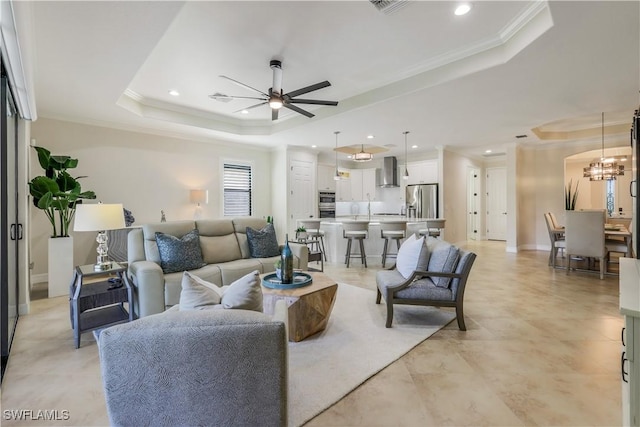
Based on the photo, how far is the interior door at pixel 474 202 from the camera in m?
9.80

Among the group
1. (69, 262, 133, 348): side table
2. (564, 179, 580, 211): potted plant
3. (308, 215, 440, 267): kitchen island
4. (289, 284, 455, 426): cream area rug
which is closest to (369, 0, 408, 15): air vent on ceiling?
(289, 284, 455, 426): cream area rug

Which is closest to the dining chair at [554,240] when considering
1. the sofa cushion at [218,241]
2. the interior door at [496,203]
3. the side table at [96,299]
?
the interior door at [496,203]

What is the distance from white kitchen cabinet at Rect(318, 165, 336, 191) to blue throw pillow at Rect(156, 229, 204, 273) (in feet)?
17.6

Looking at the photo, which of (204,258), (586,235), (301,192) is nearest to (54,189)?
(204,258)

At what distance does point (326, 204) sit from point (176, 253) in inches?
222

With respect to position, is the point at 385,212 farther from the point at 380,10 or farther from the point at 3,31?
the point at 3,31

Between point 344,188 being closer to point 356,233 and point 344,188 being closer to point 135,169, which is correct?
point 356,233

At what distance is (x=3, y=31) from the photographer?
1972 mm

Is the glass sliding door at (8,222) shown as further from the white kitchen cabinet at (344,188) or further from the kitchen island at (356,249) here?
the white kitchen cabinet at (344,188)

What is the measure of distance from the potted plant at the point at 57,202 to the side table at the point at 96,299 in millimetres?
1599

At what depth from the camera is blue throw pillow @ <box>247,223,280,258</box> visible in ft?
13.6

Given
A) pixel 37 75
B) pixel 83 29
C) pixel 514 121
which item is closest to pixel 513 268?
pixel 514 121

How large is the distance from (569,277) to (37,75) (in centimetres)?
790

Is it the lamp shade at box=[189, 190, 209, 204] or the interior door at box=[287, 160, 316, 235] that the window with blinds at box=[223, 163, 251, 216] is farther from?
the interior door at box=[287, 160, 316, 235]
